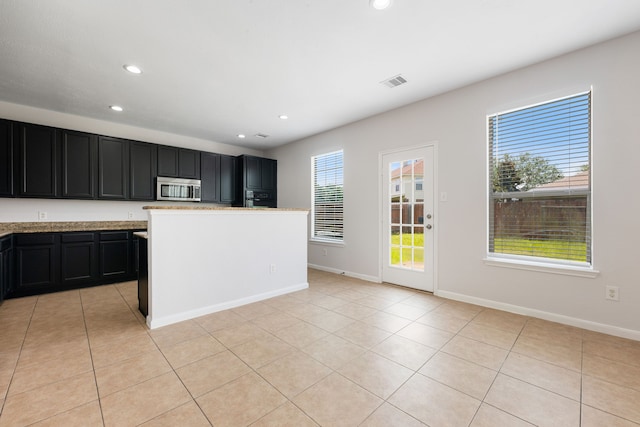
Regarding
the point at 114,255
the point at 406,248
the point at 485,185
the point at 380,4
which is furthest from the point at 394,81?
the point at 114,255

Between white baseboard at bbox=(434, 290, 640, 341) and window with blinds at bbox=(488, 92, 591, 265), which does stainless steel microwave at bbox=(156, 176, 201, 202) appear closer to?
white baseboard at bbox=(434, 290, 640, 341)

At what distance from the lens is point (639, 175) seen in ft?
7.72

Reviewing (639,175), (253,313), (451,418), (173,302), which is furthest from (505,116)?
(173,302)

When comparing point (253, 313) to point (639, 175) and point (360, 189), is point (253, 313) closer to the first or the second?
point (360, 189)

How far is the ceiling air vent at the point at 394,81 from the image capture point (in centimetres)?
312

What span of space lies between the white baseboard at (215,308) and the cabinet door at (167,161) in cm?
300

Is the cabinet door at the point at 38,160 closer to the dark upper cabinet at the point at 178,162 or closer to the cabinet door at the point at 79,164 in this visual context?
the cabinet door at the point at 79,164

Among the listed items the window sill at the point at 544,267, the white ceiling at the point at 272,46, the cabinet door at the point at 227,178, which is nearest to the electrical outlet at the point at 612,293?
the window sill at the point at 544,267

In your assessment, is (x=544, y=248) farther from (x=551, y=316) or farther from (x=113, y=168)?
(x=113, y=168)

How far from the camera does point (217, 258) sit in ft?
10.2

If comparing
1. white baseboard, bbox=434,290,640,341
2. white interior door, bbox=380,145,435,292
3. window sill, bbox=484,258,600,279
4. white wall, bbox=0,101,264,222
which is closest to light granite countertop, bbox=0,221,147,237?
white wall, bbox=0,101,264,222

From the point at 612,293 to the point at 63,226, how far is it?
6.45 meters

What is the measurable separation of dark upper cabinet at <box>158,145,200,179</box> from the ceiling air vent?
381 cm

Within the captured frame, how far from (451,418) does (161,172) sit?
5256 millimetres
